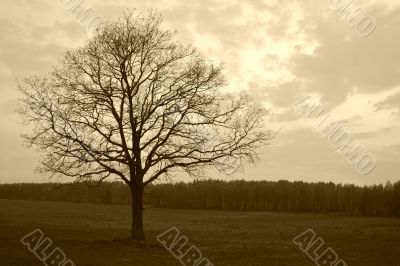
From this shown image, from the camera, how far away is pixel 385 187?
253 ft

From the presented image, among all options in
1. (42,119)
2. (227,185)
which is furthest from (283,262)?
(227,185)

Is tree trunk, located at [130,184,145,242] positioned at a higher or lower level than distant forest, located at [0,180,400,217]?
lower

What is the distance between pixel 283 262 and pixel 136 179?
397 inches

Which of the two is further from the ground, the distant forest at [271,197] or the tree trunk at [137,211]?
the distant forest at [271,197]

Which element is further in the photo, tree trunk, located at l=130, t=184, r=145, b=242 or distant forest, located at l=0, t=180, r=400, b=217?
distant forest, located at l=0, t=180, r=400, b=217

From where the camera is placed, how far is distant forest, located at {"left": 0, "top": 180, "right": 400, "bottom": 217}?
77.0 m

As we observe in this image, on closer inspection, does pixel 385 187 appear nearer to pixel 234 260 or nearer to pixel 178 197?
pixel 178 197

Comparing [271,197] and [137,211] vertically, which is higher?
[271,197]

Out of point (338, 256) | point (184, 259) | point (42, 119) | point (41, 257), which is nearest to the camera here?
point (41, 257)

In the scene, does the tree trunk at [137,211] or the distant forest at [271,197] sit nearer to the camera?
the tree trunk at [137,211]

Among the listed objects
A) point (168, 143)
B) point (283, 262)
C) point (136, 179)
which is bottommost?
point (283, 262)

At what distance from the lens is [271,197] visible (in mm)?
87250

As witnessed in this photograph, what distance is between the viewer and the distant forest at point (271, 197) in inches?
3031

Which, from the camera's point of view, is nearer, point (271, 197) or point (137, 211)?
point (137, 211)
